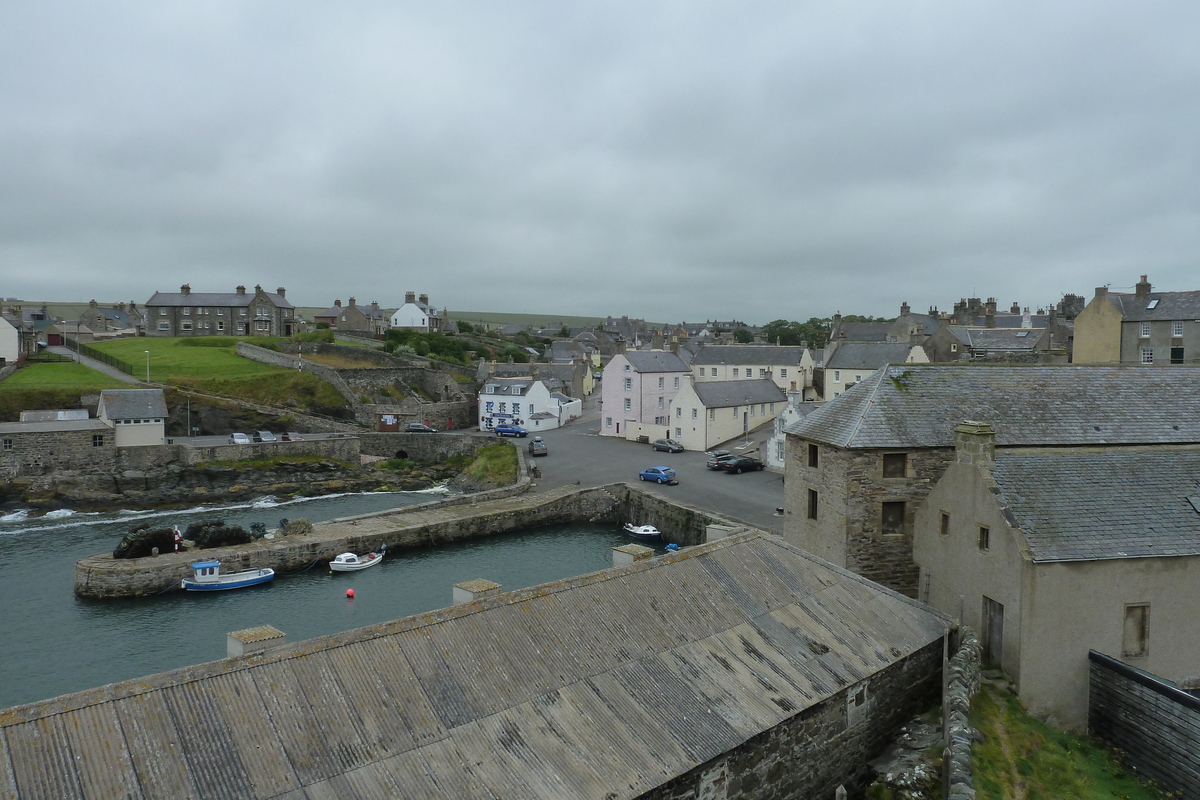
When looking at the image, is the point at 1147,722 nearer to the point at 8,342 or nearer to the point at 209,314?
the point at 8,342

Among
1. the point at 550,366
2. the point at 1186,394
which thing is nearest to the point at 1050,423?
the point at 1186,394

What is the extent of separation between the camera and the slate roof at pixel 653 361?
2233 inches

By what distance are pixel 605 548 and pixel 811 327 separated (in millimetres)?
109724

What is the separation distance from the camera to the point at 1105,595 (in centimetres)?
1462

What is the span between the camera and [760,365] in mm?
68000

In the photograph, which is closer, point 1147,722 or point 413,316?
point 1147,722

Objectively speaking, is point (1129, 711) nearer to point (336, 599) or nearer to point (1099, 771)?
point (1099, 771)

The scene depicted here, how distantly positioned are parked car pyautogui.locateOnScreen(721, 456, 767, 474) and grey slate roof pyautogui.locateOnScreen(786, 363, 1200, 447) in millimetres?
21595

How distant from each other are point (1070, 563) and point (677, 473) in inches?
1206

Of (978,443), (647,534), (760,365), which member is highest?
(760,365)

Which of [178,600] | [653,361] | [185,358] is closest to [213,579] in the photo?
[178,600]

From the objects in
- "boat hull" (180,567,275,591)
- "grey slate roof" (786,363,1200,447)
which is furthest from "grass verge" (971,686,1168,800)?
"boat hull" (180,567,275,591)

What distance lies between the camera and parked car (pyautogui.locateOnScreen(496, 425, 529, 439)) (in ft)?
195

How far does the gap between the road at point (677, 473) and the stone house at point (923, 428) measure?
34.0ft
